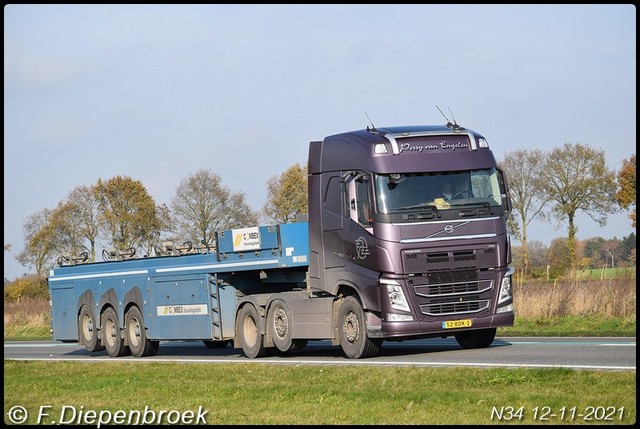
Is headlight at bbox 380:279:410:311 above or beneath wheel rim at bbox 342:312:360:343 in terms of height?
above

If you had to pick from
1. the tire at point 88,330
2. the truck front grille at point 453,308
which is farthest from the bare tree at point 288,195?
the truck front grille at point 453,308

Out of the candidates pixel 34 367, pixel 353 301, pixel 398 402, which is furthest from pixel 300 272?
pixel 398 402

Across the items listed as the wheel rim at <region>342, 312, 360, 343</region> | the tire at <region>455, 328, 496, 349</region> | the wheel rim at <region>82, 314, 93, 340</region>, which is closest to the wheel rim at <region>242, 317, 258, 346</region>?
the wheel rim at <region>342, 312, 360, 343</region>

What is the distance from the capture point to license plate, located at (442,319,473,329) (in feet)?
65.3

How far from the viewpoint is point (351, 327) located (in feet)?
68.2

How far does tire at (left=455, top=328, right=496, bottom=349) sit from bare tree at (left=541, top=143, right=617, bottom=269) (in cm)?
4504

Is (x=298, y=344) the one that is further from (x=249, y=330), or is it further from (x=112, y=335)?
(x=112, y=335)

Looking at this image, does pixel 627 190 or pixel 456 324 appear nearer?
pixel 456 324

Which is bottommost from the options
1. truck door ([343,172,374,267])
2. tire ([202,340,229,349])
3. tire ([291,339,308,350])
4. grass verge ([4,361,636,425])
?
tire ([202,340,229,349])

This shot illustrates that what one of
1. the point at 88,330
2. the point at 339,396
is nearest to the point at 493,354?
the point at 339,396

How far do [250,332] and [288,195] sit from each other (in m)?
34.4

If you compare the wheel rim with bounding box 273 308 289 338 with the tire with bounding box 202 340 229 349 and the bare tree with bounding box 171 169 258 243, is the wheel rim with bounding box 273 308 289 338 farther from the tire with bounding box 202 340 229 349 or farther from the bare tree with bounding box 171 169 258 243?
the bare tree with bounding box 171 169 258 243

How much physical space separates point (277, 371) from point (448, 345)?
659 cm

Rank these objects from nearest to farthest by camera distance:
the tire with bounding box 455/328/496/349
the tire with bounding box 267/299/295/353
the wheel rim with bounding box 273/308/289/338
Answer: the tire with bounding box 455/328/496/349
the tire with bounding box 267/299/295/353
the wheel rim with bounding box 273/308/289/338
